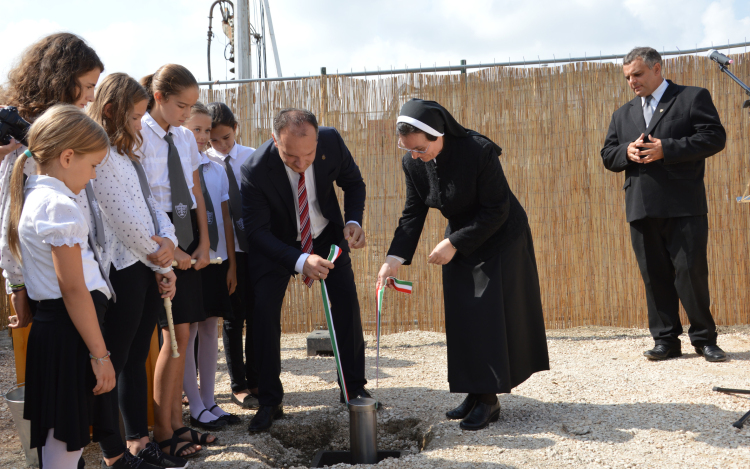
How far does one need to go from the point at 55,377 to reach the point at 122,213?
2.33ft

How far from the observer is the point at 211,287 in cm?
354

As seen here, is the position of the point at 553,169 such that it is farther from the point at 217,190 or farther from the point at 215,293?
the point at 215,293

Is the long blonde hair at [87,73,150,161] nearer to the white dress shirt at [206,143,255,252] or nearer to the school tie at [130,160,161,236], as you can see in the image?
the school tie at [130,160,161,236]

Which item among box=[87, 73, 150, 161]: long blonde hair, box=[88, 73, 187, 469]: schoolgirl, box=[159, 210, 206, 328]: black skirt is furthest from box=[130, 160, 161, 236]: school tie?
box=[159, 210, 206, 328]: black skirt

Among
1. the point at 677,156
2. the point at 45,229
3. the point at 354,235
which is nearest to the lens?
the point at 45,229

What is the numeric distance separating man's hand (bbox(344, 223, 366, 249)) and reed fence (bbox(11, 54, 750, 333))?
204 centimetres

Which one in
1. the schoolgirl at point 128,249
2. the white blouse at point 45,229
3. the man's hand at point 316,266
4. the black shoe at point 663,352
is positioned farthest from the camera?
the black shoe at point 663,352

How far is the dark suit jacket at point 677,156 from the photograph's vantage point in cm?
407

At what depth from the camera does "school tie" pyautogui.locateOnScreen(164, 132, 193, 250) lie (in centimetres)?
290

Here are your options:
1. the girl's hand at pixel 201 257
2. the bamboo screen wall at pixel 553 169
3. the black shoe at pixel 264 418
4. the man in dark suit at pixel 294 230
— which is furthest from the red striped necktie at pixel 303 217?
the bamboo screen wall at pixel 553 169

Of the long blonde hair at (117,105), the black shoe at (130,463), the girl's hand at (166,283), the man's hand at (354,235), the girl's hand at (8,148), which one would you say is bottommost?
the black shoe at (130,463)

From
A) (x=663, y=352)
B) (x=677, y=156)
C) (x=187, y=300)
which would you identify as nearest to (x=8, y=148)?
(x=187, y=300)

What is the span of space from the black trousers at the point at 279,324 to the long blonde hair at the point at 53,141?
56.9 inches

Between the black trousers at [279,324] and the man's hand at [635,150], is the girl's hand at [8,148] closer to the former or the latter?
the black trousers at [279,324]
